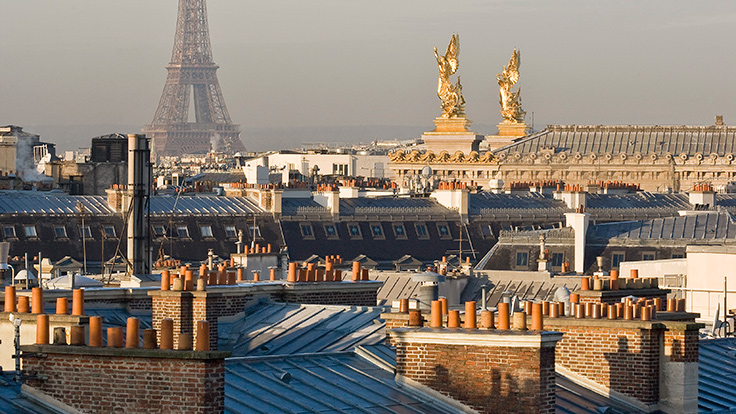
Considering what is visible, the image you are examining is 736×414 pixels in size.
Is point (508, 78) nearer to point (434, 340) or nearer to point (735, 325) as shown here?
point (735, 325)

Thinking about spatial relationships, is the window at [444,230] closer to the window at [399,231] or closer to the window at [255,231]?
the window at [399,231]

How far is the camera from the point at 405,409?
2269 cm

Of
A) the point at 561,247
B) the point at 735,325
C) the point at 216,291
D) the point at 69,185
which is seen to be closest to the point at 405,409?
the point at 216,291

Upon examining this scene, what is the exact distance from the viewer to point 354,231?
85.3 m

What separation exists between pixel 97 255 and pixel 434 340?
2113 inches

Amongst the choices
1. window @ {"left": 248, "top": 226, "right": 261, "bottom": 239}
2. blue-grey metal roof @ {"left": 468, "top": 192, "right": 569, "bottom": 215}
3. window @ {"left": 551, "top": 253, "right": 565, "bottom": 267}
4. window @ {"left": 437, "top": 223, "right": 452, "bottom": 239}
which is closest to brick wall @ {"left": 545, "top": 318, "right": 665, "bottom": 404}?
window @ {"left": 551, "top": 253, "right": 565, "bottom": 267}

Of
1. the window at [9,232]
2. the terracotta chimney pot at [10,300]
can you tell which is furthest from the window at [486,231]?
the terracotta chimney pot at [10,300]

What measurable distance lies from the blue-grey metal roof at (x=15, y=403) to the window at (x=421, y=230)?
65.7 meters

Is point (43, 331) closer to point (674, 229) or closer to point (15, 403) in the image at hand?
point (15, 403)

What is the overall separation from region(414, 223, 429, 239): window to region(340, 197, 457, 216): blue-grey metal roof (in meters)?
0.83

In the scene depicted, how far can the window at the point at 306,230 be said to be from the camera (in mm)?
83750

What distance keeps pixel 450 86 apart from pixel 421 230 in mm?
98649

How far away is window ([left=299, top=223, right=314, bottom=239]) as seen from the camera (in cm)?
8375

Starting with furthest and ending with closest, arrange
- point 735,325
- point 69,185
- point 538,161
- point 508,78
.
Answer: point 508,78, point 538,161, point 69,185, point 735,325
